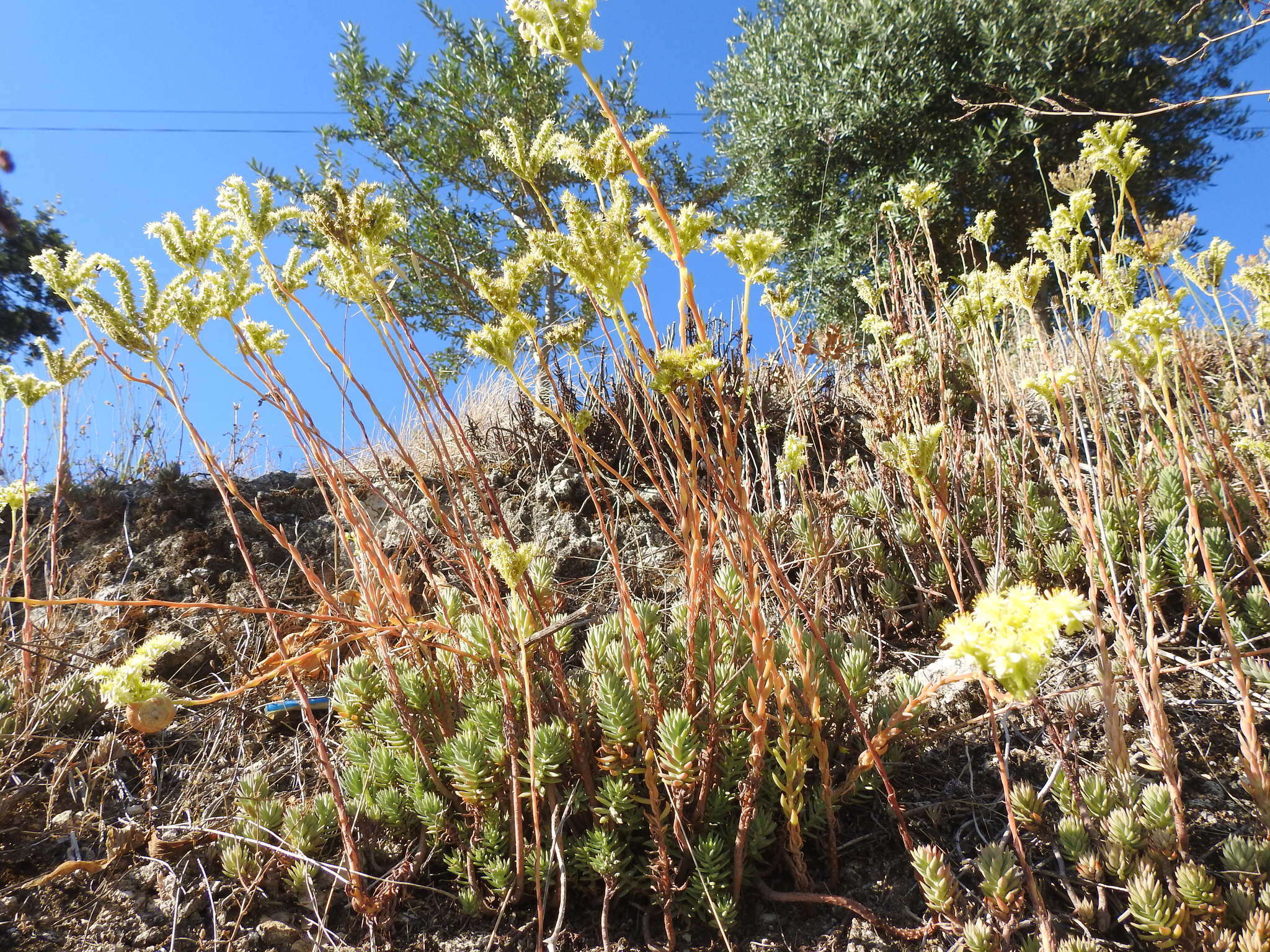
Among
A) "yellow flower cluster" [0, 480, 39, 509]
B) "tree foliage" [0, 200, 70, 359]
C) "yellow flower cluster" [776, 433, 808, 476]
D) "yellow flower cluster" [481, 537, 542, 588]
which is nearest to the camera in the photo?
"yellow flower cluster" [481, 537, 542, 588]

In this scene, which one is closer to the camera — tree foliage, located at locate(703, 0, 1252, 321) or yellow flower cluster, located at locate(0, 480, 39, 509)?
yellow flower cluster, located at locate(0, 480, 39, 509)

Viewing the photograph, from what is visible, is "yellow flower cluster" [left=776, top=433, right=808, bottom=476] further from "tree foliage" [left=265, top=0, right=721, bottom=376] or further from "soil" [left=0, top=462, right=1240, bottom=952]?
"tree foliage" [left=265, top=0, right=721, bottom=376]

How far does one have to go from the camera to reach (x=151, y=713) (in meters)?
1.25

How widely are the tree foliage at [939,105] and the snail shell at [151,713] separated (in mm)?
6407

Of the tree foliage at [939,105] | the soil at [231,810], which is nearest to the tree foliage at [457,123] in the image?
the tree foliage at [939,105]

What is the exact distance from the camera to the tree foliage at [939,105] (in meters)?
6.86

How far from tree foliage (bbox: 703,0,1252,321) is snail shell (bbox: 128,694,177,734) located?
6.41 m

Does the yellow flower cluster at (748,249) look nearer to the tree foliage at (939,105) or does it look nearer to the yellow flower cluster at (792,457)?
the yellow flower cluster at (792,457)

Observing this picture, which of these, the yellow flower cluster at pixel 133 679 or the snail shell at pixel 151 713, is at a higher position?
the yellow flower cluster at pixel 133 679

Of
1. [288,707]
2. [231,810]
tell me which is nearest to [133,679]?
[231,810]

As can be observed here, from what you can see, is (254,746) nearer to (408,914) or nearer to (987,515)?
(408,914)

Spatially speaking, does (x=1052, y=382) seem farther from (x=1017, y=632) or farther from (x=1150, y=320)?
(x=1017, y=632)

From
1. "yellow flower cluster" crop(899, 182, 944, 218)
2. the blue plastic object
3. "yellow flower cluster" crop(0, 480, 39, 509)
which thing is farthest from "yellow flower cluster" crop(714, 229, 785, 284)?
"yellow flower cluster" crop(0, 480, 39, 509)

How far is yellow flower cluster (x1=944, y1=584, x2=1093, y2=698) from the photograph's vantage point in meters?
0.80
